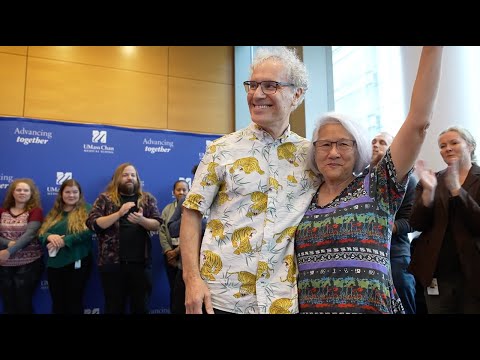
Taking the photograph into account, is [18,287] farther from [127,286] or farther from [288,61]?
[288,61]

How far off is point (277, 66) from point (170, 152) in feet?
12.7

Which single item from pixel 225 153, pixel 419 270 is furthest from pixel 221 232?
pixel 419 270

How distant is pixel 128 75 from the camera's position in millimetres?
5648

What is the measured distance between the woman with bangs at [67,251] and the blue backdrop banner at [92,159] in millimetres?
476

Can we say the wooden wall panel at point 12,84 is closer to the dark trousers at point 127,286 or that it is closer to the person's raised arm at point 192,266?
→ the dark trousers at point 127,286

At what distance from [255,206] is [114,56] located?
15.8 feet

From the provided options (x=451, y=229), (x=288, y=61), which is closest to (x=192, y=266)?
(x=288, y=61)

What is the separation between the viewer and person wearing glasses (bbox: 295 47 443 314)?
4.04 feet

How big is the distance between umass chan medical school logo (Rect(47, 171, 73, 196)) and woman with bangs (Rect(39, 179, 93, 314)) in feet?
1.31

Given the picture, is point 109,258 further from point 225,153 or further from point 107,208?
point 225,153

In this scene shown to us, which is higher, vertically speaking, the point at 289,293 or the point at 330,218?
the point at 330,218

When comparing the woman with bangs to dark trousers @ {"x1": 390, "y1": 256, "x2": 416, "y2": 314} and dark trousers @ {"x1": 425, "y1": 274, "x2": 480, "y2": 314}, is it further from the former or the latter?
dark trousers @ {"x1": 425, "y1": 274, "x2": 480, "y2": 314}

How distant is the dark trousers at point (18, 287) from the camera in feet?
13.4

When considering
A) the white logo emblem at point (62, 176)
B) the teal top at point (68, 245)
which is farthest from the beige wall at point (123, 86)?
the teal top at point (68, 245)
